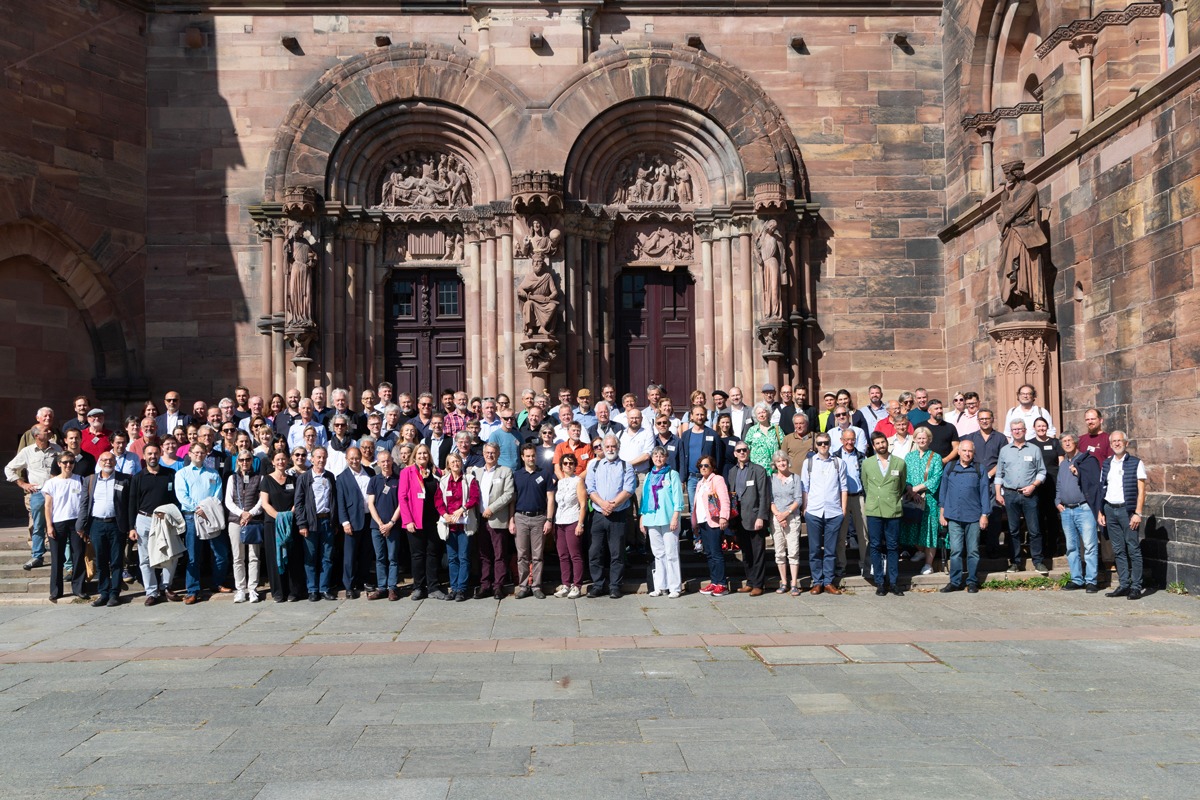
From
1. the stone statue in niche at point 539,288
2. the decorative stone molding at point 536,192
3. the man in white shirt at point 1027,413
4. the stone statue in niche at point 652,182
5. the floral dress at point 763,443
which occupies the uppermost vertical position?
the stone statue in niche at point 652,182

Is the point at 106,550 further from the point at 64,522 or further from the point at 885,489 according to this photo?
the point at 885,489

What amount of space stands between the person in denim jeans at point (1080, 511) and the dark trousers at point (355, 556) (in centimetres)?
732

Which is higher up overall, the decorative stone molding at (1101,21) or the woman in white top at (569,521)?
the decorative stone molding at (1101,21)

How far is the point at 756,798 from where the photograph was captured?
15.5 feet

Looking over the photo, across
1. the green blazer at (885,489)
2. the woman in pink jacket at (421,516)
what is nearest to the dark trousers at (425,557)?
the woman in pink jacket at (421,516)

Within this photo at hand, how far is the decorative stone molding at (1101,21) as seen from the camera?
40.2ft

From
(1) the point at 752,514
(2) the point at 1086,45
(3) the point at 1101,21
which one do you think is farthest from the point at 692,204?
(1) the point at 752,514

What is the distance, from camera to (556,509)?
427 inches

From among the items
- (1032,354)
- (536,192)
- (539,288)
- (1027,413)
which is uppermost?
(536,192)

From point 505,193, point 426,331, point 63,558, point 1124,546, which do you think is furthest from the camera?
point 426,331

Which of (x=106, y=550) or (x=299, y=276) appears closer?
(x=106, y=550)

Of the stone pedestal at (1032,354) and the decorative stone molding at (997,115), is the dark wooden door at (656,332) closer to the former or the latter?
Answer: the decorative stone molding at (997,115)

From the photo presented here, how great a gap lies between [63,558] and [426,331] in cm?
701

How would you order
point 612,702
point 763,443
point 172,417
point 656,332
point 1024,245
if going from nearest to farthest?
point 612,702 → point 763,443 → point 172,417 → point 1024,245 → point 656,332
